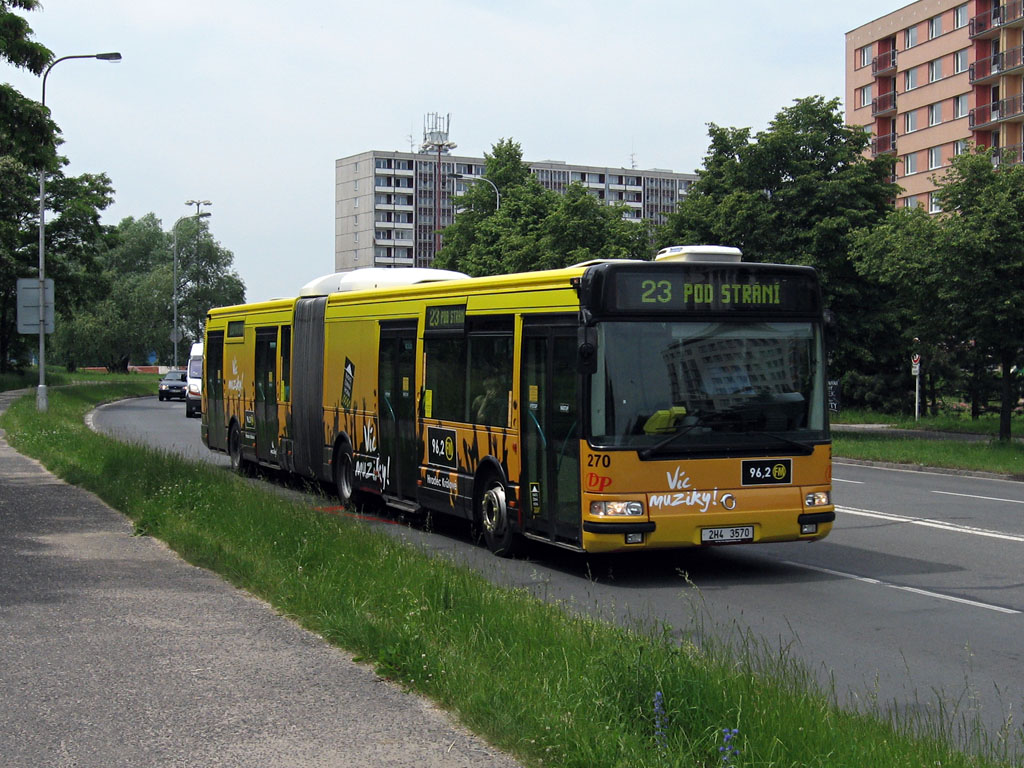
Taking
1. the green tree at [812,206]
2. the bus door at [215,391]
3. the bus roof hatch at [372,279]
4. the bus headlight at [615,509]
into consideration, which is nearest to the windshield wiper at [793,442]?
the bus headlight at [615,509]

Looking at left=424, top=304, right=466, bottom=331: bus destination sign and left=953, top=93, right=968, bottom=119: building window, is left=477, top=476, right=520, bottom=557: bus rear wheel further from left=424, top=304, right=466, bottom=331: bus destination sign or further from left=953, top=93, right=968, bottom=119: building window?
left=953, top=93, right=968, bottom=119: building window

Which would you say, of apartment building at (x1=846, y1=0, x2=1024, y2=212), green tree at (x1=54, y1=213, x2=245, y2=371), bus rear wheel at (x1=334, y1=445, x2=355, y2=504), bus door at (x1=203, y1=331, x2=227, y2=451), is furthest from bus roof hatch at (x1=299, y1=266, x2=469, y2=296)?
green tree at (x1=54, y1=213, x2=245, y2=371)

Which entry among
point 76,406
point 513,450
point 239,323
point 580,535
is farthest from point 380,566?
point 76,406

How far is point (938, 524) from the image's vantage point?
1470cm

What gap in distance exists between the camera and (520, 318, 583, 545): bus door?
1051 cm

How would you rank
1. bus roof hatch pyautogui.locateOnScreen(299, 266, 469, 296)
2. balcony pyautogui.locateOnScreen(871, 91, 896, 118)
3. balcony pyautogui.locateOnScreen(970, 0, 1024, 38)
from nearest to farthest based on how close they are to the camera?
bus roof hatch pyautogui.locateOnScreen(299, 266, 469, 296) → balcony pyautogui.locateOnScreen(970, 0, 1024, 38) → balcony pyautogui.locateOnScreen(871, 91, 896, 118)

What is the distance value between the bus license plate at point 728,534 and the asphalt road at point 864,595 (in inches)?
13.6

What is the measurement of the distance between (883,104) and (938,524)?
67.7 metres

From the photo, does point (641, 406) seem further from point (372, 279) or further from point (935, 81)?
point (935, 81)

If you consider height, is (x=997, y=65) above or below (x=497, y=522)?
above

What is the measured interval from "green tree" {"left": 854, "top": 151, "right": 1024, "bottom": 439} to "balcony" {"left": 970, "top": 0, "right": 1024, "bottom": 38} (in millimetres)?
42438

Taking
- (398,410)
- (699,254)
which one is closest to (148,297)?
(398,410)

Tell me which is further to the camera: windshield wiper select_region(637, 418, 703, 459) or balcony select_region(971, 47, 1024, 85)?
balcony select_region(971, 47, 1024, 85)

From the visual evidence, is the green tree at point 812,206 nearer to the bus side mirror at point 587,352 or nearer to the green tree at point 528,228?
the green tree at point 528,228
